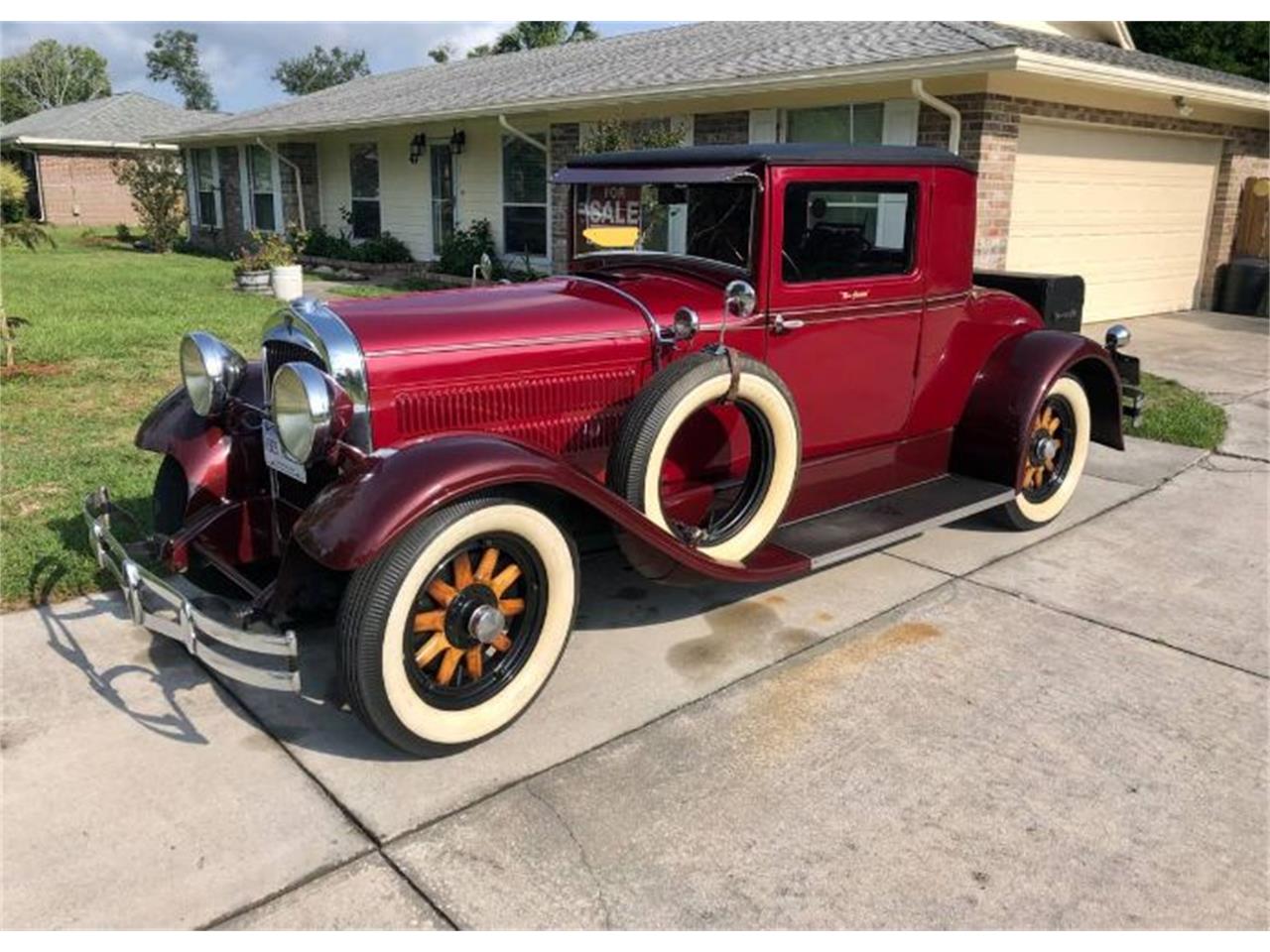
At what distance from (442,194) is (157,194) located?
31.0 feet

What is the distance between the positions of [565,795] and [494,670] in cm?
48

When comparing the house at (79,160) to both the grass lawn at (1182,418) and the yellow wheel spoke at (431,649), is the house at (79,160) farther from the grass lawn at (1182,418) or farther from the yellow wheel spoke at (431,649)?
the yellow wheel spoke at (431,649)

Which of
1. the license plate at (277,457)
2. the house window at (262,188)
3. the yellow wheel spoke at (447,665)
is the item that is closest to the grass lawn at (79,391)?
the license plate at (277,457)

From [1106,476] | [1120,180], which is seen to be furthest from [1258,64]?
[1106,476]

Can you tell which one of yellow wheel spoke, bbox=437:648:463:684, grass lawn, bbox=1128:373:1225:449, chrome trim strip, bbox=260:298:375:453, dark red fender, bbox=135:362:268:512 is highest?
chrome trim strip, bbox=260:298:375:453

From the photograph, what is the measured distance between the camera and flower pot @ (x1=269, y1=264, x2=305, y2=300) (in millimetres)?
13602

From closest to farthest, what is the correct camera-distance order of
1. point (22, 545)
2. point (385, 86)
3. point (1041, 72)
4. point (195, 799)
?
point (195, 799)
point (22, 545)
point (1041, 72)
point (385, 86)

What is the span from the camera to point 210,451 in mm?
3629

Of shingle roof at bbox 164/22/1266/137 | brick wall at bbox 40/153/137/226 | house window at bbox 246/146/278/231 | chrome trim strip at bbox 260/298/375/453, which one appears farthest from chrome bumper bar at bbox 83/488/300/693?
brick wall at bbox 40/153/137/226

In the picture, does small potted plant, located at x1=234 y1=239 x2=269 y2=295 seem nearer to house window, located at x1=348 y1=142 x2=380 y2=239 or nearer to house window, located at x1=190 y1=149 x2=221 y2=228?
house window, located at x1=348 y1=142 x2=380 y2=239

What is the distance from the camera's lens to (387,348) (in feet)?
10.6

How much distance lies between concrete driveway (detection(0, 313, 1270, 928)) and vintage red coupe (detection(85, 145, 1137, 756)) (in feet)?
0.91

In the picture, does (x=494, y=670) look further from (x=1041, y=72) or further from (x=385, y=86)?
(x=385, y=86)

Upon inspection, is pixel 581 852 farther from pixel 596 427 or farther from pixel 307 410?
pixel 596 427
